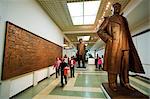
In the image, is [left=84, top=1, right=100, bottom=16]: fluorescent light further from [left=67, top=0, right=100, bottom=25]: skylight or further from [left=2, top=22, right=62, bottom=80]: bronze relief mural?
[left=2, top=22, right=62, bottom=80]: bronze relief mural

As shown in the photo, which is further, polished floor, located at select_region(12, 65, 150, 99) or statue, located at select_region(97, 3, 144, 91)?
polished floor, located at select_region(12, 65, 150, 99)

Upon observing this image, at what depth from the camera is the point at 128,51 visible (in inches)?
129

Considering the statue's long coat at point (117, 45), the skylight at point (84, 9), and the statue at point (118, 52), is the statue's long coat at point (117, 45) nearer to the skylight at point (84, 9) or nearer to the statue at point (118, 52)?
the statue at point (118, 52)

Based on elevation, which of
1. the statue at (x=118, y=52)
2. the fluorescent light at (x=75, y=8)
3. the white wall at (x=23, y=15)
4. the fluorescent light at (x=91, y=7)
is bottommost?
the statue at (x=118, y=52)

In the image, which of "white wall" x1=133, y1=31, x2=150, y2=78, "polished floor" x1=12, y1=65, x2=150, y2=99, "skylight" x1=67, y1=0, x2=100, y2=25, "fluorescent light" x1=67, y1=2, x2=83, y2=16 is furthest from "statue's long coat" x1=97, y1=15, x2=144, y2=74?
"white wall" x1=133, y1=31, x2=150, y2=78

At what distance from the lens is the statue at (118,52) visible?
326cm

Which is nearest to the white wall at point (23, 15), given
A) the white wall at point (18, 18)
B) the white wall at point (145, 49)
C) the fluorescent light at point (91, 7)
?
the white wall at point (18, 18)

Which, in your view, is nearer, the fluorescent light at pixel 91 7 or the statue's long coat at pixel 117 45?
the statue's long coat at pixel 117 45

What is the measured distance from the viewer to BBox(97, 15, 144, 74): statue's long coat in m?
3.26

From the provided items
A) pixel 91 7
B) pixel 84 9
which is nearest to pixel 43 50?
pixel 84 9

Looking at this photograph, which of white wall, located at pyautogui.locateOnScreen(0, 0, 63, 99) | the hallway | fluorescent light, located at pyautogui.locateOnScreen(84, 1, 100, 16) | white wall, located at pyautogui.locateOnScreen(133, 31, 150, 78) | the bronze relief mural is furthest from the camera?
white wall, located at pyautogui.locateOnScreen(133, 31, 150, 78)

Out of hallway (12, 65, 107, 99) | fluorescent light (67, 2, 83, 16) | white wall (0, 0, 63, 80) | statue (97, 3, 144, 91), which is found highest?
fluorescent light (67, 2, 83, 16)

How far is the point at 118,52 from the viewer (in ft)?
10.7

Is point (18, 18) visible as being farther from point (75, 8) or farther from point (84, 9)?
point (84, 9)
